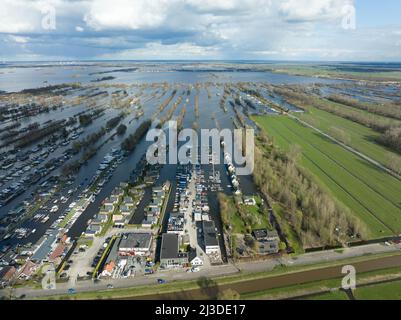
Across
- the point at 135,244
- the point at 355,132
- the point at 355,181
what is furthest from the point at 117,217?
the point at 355,132

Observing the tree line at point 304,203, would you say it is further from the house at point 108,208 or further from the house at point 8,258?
the house at point 8,258

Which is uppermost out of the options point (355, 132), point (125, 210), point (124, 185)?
point (355, 132)

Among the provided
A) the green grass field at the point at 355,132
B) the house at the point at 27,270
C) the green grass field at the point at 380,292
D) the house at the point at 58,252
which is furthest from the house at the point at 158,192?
the green grass field at the point at 355,132

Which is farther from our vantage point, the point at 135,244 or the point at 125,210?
the point at 125,210

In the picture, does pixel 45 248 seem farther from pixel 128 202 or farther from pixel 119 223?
pixel 128 202

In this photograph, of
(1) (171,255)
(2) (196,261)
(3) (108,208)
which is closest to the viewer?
(2) (196,261)

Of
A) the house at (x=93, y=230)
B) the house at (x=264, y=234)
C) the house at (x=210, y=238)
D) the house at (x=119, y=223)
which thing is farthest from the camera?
the house at (x=119, y=223)
